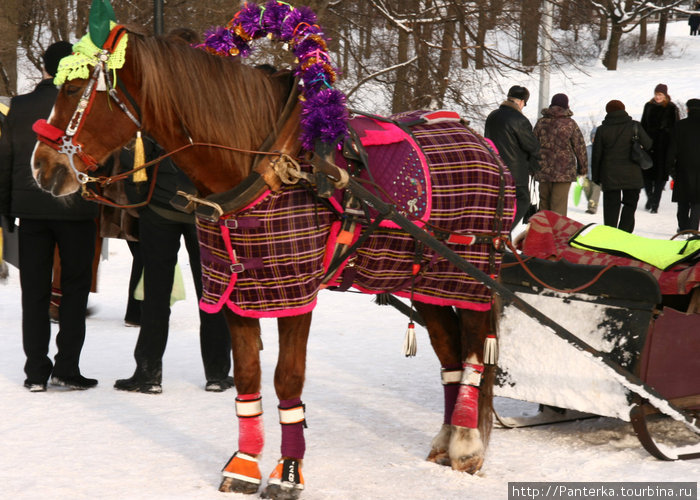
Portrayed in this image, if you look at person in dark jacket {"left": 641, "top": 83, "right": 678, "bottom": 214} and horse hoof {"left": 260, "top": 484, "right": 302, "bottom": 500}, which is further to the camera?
person in dark jacket {"left": 641, "top": 83, "right": 678, "bottom": 214}

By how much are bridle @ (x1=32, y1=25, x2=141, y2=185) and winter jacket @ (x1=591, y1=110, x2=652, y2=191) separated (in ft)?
29.7

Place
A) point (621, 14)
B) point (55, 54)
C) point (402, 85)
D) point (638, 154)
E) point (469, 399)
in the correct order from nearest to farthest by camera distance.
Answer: point (469, 399) → point (55, 54) → point (638, 154) → point (402, 85) → point (621, 14)

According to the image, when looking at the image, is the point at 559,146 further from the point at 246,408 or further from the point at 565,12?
the point at 246,408

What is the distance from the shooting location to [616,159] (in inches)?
449

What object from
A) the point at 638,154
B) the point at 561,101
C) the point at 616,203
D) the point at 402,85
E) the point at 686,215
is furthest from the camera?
the point at 402,85

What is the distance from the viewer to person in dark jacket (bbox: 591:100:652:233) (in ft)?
37.3

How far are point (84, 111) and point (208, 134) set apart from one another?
467 mm

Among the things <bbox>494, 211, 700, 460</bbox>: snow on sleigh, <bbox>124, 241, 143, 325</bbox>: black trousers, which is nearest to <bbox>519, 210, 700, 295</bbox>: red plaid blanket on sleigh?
<bbox>494, 211, 700, 460</bbox>: snow on sleigh

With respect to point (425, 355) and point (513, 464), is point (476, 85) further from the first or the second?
point (513, 464)

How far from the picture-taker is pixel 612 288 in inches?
171

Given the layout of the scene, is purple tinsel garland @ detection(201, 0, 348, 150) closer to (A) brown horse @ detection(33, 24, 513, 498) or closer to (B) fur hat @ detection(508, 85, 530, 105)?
(A) brown horse @ detection(33, 24, 513, 498)

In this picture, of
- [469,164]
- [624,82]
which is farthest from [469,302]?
[624,82]

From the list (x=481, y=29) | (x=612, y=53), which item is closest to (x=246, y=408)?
(x=481, y=29)

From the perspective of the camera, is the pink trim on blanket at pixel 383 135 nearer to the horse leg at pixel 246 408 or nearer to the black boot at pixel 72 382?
the horse leg at pixel 246 408
